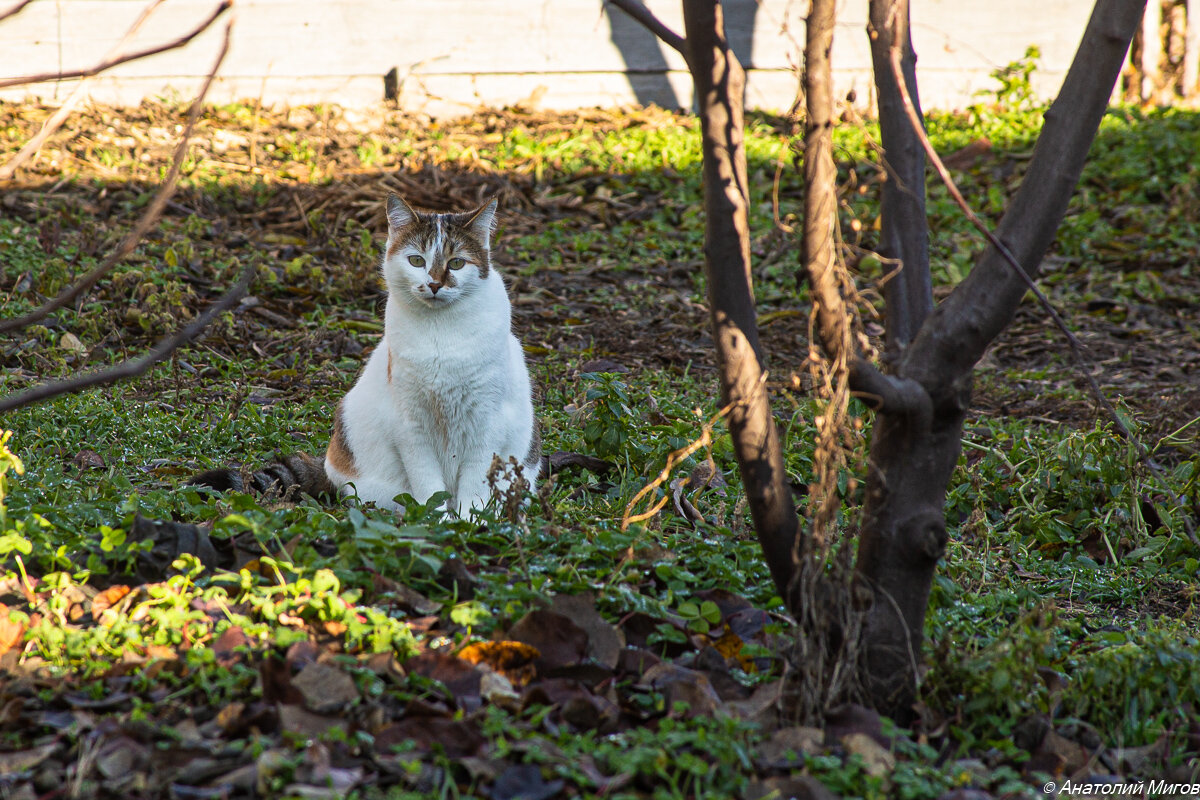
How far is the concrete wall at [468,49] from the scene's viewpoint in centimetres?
879

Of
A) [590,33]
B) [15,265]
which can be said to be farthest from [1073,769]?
[590,33]

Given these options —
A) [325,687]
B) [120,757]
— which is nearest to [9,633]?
[120,757]

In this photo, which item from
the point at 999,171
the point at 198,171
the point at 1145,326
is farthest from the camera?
the point at 999,171

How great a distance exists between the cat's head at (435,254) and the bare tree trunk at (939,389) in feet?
6.78

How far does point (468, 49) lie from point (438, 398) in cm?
641

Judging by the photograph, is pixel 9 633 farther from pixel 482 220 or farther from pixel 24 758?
pixel 482 220

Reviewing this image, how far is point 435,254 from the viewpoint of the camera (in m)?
3.84

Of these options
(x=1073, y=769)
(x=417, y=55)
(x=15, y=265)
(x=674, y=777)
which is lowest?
(x=1073, y=769)

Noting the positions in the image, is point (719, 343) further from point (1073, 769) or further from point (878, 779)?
point (1073, 769)

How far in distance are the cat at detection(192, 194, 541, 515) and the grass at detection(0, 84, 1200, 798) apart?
1.33 ft

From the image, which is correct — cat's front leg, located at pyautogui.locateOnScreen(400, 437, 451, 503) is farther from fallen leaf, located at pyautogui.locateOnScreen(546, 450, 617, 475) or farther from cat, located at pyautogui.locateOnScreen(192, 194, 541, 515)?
fallen leaf, located at pyautogui.locateOnScreen(546, 450, 617, 475)

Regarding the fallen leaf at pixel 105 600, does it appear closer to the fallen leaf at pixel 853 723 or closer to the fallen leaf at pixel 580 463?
the fallen leaf at pixel 853 723

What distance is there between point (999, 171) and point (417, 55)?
533 centimetres

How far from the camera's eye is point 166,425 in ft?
15.2
